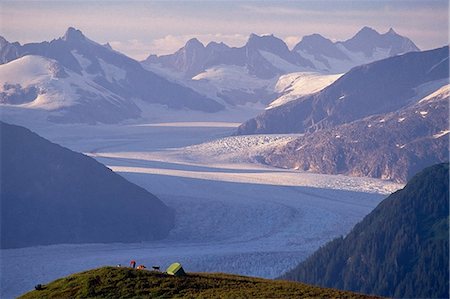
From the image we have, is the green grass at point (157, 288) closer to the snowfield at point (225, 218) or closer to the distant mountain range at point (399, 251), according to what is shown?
the distant mountain range at point (399, 251)

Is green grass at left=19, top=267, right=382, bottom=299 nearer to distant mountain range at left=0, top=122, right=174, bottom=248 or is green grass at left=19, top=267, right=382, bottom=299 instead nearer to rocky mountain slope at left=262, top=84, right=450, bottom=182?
distant mountain range at left=0, top=122, right=174, bottom=248

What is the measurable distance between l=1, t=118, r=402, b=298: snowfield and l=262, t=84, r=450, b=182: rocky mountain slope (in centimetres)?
705

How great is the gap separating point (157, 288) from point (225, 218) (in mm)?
65297

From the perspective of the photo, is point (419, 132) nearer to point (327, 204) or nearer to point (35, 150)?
point (327, 204)

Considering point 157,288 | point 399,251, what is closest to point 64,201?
point 399,251

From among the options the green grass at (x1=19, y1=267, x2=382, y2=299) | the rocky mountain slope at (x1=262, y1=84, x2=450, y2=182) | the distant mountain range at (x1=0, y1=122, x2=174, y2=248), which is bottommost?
the green grass at (x1=19, y1=267, x2=382, y2=299)

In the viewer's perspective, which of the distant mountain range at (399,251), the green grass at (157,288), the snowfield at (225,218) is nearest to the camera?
the green grass at (157,288)

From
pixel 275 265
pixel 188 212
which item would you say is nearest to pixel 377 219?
pixel 275 265

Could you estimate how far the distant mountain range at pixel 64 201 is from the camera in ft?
331

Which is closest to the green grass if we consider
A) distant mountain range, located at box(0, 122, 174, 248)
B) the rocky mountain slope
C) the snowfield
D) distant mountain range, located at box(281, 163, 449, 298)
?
distant mountain range, located at box(281, 163, 449, 298)

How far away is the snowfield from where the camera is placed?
8375cm

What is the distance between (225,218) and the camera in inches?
4144

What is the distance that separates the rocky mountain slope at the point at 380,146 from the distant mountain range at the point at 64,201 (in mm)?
52061

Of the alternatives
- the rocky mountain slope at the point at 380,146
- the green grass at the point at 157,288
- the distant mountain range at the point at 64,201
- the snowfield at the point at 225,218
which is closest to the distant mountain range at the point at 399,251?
the snowfield at the point at 225,218
